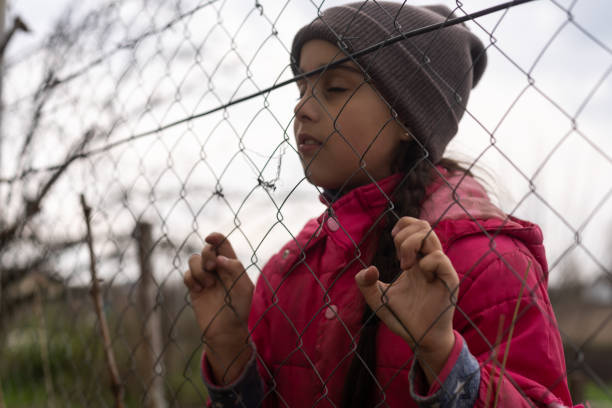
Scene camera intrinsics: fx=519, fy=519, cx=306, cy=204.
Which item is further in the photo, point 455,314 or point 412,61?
point 412,61

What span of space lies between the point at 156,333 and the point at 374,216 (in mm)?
2415

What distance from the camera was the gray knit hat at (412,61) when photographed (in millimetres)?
1286

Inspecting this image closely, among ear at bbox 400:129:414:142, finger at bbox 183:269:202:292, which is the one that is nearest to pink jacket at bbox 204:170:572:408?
ear at bbox 400:129:414:142

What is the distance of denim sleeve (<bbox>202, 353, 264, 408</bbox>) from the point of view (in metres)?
1.43

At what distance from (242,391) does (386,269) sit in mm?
571

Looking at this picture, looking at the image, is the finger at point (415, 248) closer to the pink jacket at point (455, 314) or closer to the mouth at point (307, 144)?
the pink jacket at point (455, 314)

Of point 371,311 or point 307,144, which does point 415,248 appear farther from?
point 307,144

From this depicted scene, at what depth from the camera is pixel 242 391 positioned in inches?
56.6

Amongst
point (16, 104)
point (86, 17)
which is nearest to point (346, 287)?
point (86, 17)

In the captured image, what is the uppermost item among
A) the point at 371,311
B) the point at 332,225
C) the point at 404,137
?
the point at 404,137

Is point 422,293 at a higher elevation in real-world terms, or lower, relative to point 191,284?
lower

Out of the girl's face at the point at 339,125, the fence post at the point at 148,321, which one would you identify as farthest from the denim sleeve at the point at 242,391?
the fence post at the point at 148,321

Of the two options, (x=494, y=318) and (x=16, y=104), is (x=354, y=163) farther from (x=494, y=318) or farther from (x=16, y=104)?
(x=16, y=104)

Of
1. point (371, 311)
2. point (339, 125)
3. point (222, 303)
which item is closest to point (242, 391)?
point (222, 303)
